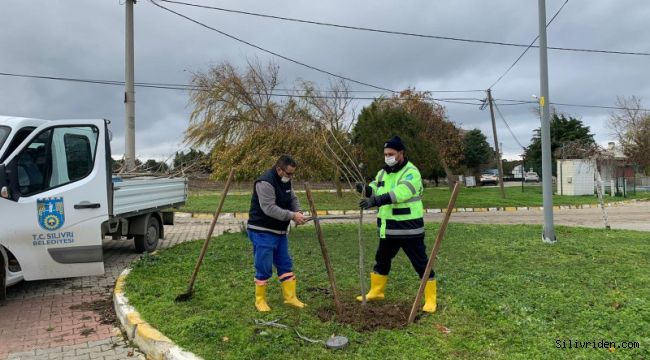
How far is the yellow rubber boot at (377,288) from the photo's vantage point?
5.04 m

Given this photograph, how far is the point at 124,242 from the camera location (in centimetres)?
1008

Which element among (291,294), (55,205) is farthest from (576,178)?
(55,205)

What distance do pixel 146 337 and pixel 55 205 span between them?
2.23 meters

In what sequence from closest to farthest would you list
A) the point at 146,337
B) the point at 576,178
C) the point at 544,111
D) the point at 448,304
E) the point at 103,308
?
the point at 146,337, the point at 448,304, the point at 103,308, the point at 544,111, the point at 576,178

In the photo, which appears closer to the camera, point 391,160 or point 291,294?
point 391,160

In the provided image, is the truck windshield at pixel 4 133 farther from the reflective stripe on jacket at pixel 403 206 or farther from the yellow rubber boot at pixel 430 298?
the yellow rubber boot at pixel 430 298

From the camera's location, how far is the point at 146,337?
4.06m

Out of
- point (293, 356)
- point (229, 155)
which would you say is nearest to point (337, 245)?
point (229, 155)

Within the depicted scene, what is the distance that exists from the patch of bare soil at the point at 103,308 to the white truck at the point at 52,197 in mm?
400

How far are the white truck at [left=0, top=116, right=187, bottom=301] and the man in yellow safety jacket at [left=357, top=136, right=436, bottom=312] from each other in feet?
11.0

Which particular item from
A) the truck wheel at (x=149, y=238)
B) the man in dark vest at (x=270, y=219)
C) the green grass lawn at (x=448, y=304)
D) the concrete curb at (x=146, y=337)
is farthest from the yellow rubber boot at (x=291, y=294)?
the truck wheel at (x=149, y=238)

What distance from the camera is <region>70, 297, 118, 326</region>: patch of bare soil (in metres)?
5.00

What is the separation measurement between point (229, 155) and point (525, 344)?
757 cm

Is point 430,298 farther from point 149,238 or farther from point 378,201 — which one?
point 149,238
